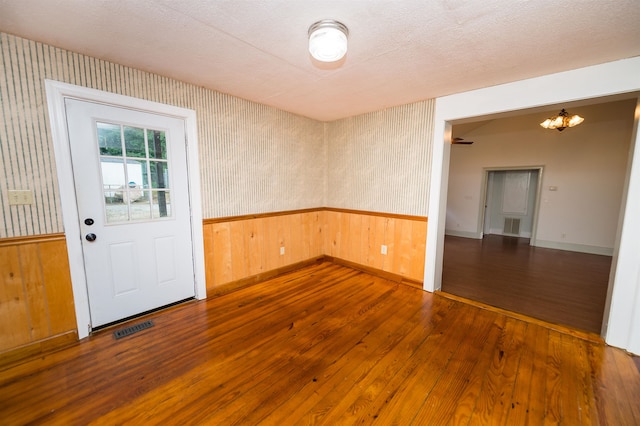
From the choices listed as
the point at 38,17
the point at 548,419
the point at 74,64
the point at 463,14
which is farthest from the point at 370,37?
the point at 548,419

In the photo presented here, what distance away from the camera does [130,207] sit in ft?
7.64

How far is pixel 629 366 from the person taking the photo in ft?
5.97

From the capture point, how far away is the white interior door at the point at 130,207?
2.09 m

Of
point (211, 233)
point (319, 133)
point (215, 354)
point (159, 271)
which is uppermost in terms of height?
point (319, 133)

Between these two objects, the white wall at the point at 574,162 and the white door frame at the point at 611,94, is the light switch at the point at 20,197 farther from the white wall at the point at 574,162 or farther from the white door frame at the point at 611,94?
the white wall at the point at 574,162

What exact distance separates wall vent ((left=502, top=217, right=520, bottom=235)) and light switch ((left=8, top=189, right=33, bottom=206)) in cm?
897

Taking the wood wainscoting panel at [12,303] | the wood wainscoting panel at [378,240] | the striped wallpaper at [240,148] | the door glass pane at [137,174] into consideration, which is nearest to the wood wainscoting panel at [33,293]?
the wood wainscoting panel at [12,303]

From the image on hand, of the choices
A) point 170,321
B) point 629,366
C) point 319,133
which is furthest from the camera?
point 319,133

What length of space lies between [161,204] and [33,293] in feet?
3.64

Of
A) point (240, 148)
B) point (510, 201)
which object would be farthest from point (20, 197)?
point (510, 201)

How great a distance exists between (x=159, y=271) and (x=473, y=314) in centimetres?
330

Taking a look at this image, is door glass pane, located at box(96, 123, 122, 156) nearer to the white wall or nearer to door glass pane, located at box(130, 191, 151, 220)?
door glass pane, located at box(130, 191, 151, 220)

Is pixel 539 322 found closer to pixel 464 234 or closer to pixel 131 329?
pixel 131 329

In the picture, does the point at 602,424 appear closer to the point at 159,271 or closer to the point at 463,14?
the point at 463,14
